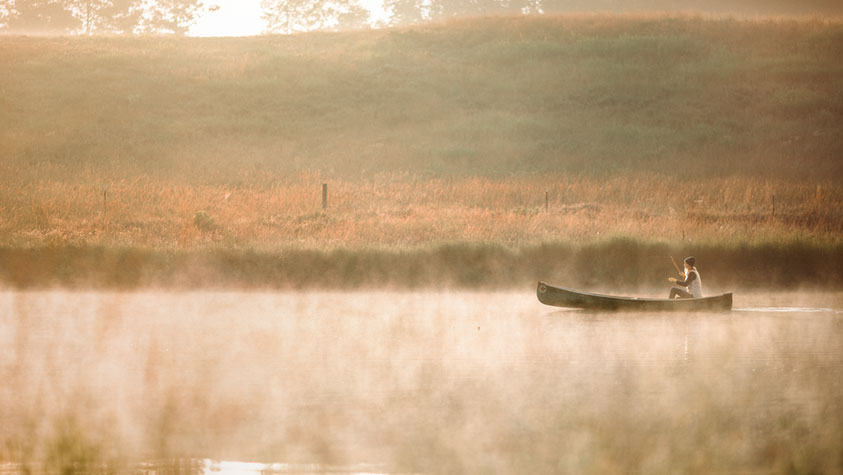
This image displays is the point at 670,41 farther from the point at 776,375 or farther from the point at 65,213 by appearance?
the point at 776,375

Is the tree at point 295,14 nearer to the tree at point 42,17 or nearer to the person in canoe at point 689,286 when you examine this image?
the tree at point 42,17

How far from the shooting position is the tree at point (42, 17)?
74312mm

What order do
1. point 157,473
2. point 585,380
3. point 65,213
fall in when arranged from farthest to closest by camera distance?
point 65,213 < point 585,380 < point 157,473

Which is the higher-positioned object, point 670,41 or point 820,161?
point 670,41

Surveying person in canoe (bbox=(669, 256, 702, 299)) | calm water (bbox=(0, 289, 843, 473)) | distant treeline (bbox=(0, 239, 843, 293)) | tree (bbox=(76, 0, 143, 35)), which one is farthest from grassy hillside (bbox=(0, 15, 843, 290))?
tree (bbox=(76, 0, 143, 35))

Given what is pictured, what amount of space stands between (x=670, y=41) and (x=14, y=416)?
46356mm

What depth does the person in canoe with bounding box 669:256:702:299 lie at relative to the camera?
21.2 meters

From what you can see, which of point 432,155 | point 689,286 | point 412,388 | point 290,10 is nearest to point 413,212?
point 689,286

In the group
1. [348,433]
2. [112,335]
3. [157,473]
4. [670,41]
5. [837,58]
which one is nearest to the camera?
[157,473]

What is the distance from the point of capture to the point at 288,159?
39.4 metres

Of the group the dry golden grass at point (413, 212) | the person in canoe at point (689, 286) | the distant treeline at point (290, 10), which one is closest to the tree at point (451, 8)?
the distant treeline at point (290, 10)

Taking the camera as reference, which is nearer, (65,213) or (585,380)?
(585,380)

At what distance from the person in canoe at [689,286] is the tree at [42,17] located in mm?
61269

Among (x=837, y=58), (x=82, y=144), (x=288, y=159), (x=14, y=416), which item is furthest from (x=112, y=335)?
(x=837, y=58)
